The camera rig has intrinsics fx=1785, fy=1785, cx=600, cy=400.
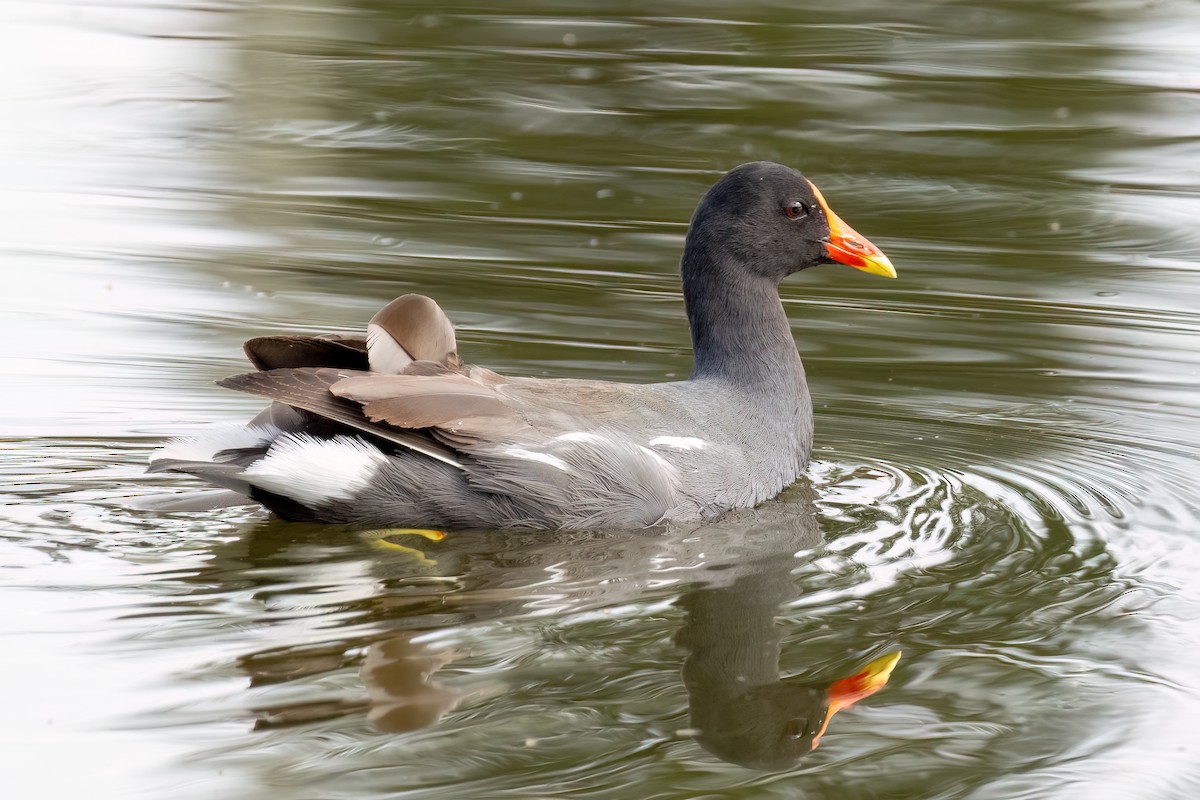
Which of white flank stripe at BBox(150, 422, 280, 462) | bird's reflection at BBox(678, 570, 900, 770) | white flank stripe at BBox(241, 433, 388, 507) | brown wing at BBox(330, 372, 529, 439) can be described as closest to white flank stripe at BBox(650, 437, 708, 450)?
brown wing at BBox(330, 372, 529, 439)

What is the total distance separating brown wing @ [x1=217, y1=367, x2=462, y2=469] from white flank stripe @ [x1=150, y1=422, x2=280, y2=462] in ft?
0.85

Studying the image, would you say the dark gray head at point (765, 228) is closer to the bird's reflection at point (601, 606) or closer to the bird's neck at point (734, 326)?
the bird's neck at point (734, 326)

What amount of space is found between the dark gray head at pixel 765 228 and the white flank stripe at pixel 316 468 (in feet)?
5.36

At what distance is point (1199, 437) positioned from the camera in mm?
6906

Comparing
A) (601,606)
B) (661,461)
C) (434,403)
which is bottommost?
(601,606)

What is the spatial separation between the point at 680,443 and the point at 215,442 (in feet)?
4.76

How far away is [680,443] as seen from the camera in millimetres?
5664

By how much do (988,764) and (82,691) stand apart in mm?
2106

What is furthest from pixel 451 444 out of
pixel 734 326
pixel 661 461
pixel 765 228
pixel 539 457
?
pixel 765 228

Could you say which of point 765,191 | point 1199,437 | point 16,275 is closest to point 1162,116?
point 1199,437

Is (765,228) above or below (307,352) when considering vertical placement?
above

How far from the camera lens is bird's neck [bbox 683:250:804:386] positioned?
20.5ft

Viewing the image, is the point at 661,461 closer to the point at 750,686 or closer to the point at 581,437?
the point at 581,437

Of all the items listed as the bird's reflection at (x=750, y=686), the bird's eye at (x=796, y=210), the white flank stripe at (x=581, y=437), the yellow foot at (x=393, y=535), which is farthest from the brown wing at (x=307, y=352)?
the bird's eye at (x=796, y=210)
